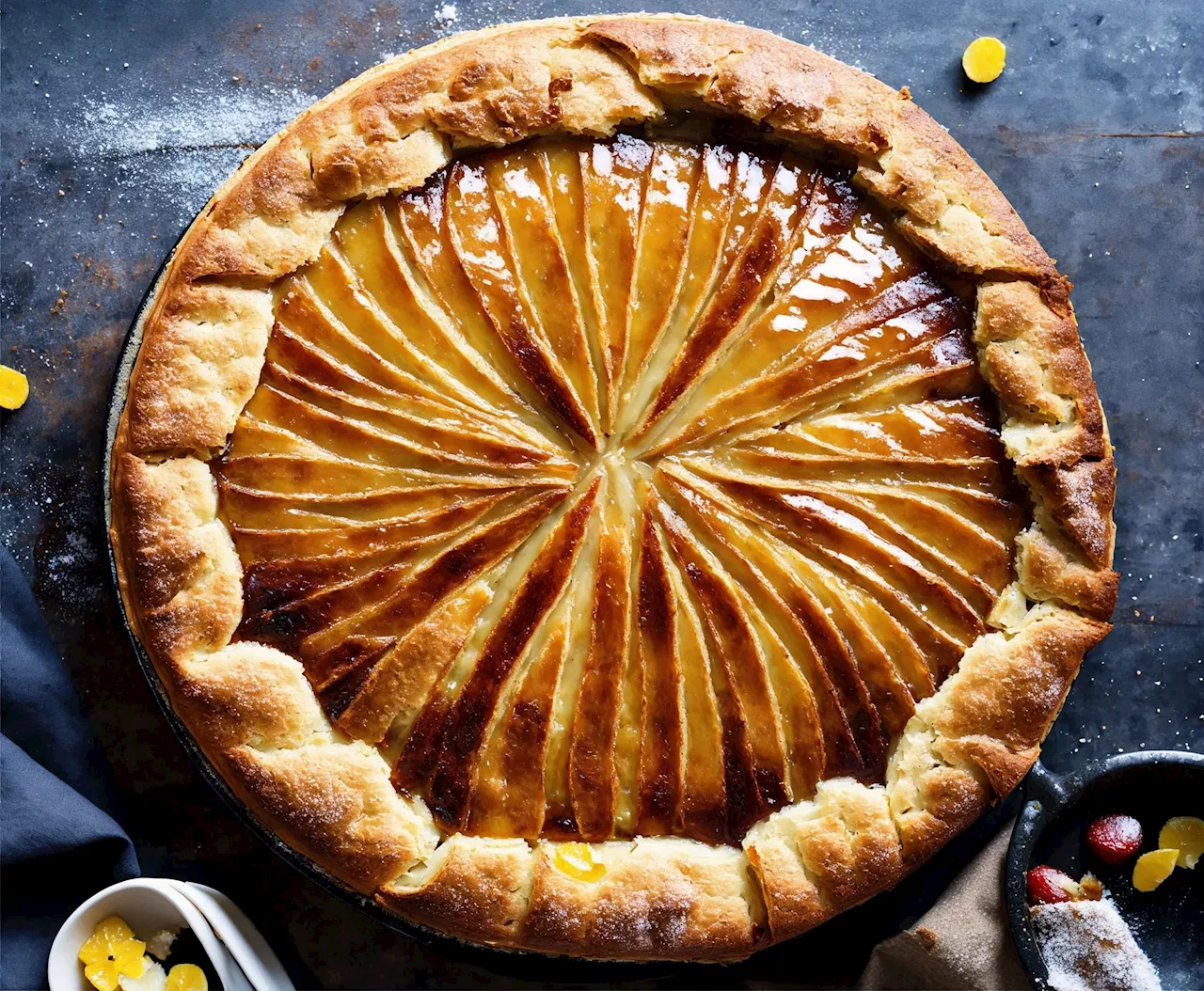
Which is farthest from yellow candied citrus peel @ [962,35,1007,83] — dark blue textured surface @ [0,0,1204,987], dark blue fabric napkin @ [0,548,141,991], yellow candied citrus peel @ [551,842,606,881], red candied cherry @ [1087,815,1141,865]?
dark blue fabric napkin @ [0,548,141,991]

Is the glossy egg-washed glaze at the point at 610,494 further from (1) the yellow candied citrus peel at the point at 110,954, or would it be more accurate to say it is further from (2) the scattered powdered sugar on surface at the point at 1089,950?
(1) the yellow candied citrus peel at the point at 110,954

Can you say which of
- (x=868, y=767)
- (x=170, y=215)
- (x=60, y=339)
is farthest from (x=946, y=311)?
(x=60, y=339)

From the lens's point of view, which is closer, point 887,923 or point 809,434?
point 809,434

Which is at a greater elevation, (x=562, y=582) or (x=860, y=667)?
(x=562, y=582)

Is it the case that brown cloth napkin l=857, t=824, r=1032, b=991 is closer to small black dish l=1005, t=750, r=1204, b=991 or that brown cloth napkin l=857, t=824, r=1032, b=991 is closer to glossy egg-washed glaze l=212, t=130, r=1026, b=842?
small black dish l=1005, t=750, r=1204, b=991

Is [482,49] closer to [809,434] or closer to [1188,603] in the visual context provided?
[809,434]

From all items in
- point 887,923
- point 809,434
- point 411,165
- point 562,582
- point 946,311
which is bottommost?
point 887,923

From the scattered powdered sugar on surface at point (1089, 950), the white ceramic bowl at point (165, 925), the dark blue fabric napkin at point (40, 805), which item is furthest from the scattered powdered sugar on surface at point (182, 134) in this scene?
the scattered powdered sugar on surface at point (1089, 950)

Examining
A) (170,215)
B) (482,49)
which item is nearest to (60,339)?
(170,215)
